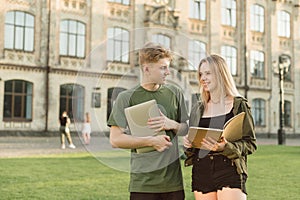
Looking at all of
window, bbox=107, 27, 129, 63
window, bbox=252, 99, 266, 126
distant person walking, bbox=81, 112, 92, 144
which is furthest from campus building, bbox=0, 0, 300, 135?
window, bbox=107, 27, 129, 63

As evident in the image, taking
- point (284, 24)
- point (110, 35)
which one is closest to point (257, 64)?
point (284, 24)

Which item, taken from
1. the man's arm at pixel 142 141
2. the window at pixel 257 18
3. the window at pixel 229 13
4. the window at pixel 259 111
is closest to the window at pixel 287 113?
the window at pixel 259 111

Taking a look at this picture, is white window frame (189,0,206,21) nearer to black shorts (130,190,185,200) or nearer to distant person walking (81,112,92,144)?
distant person walking (81,112,92,144)

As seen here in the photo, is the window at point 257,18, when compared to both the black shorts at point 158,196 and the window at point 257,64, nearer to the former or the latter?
the window at point 257,64

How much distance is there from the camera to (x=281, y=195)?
698 centimetres

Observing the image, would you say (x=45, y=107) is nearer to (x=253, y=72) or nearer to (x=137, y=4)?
(x=137, y=4)

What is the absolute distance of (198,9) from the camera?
32.3 metres

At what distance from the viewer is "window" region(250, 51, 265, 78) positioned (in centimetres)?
3484

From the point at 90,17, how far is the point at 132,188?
2497 cm

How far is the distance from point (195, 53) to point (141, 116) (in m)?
0.96

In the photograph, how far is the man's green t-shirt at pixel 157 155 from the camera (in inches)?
116

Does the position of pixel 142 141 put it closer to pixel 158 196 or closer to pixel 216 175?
pixel 158 196

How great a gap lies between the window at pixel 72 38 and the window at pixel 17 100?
10.6ft

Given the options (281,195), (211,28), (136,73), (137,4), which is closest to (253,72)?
(211,28)
